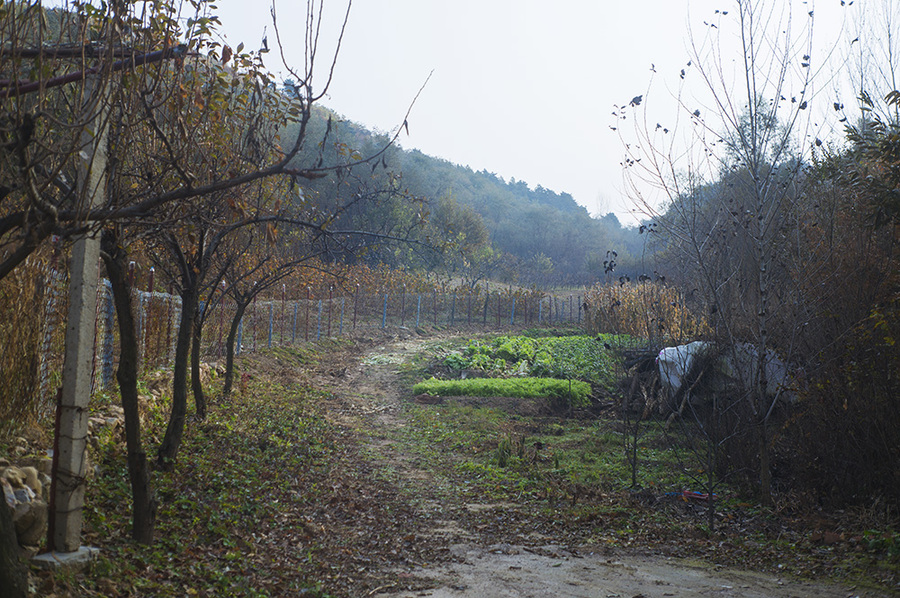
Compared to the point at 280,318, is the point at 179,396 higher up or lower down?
lower down

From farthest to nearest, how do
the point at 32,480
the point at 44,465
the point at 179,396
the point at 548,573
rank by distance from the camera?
the point at 179,396, the point at 548,573, the point at 44,465, the point at 32,480

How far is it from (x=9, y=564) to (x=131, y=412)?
1.90m

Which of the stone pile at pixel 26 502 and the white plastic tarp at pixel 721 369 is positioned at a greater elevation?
the white plastic tarp at pixel 721 369

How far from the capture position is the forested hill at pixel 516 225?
5159cm

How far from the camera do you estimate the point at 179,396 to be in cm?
703

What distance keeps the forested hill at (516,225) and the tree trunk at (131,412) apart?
3772 cm

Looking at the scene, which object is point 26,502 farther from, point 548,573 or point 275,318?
point 275,318

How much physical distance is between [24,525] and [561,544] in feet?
14.3

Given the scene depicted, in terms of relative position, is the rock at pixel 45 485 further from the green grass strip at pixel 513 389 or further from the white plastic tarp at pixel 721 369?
the green grass strip at pixel 513 389

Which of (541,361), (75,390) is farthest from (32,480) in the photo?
(541,361)

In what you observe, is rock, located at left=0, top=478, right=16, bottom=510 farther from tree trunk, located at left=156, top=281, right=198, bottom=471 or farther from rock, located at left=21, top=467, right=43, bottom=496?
tree trunk, located at left=156, top=281, right=198, bottom=471

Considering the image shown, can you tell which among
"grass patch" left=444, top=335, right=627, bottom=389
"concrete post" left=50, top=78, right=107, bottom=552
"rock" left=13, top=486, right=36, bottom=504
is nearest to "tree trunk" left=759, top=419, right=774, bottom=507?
"concrete post" left=50, top=78, right=107, bottom=552

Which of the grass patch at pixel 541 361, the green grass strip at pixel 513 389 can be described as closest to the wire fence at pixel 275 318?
the green grass strip at pixel 513 389

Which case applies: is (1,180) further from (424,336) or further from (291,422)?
(424,336)
